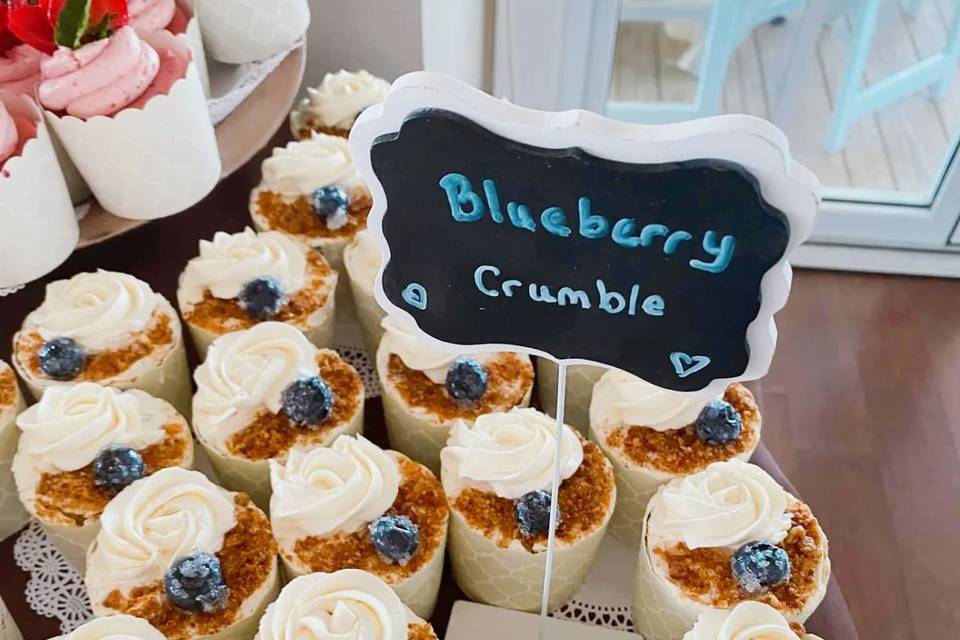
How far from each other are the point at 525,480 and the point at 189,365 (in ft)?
2.22

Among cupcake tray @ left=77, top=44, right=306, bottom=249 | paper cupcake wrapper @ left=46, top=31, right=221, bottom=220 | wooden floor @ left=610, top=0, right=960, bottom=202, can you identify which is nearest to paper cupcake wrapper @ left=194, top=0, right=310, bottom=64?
cupcake tray @ left=77, top=44, right=306, bottom=249

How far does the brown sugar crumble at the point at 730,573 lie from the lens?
1.19 meters

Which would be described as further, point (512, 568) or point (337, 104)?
point (337, 104)

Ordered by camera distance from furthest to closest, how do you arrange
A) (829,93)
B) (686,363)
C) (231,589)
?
(829,93)
(231,589)
(686,363)

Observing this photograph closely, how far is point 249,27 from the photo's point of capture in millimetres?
1547

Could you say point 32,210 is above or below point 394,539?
above

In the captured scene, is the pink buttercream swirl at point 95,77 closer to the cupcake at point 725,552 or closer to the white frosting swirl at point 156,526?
the white frosting swirl at point 156,526

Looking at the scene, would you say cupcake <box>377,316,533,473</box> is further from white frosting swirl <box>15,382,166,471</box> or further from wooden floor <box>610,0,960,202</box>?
wooden floor <box>610,0,960,202</box>

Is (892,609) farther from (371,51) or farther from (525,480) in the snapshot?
(371,51)

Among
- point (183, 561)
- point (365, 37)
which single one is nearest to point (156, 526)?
point (183, 561)

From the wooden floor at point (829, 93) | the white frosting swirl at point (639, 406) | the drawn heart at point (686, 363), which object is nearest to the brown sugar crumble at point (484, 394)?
the white frosting swirl at point (639, 406)

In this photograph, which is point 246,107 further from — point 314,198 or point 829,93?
point 829,93

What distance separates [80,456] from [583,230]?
0.79 meters

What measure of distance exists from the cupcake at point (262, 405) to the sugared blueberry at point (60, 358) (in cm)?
18
